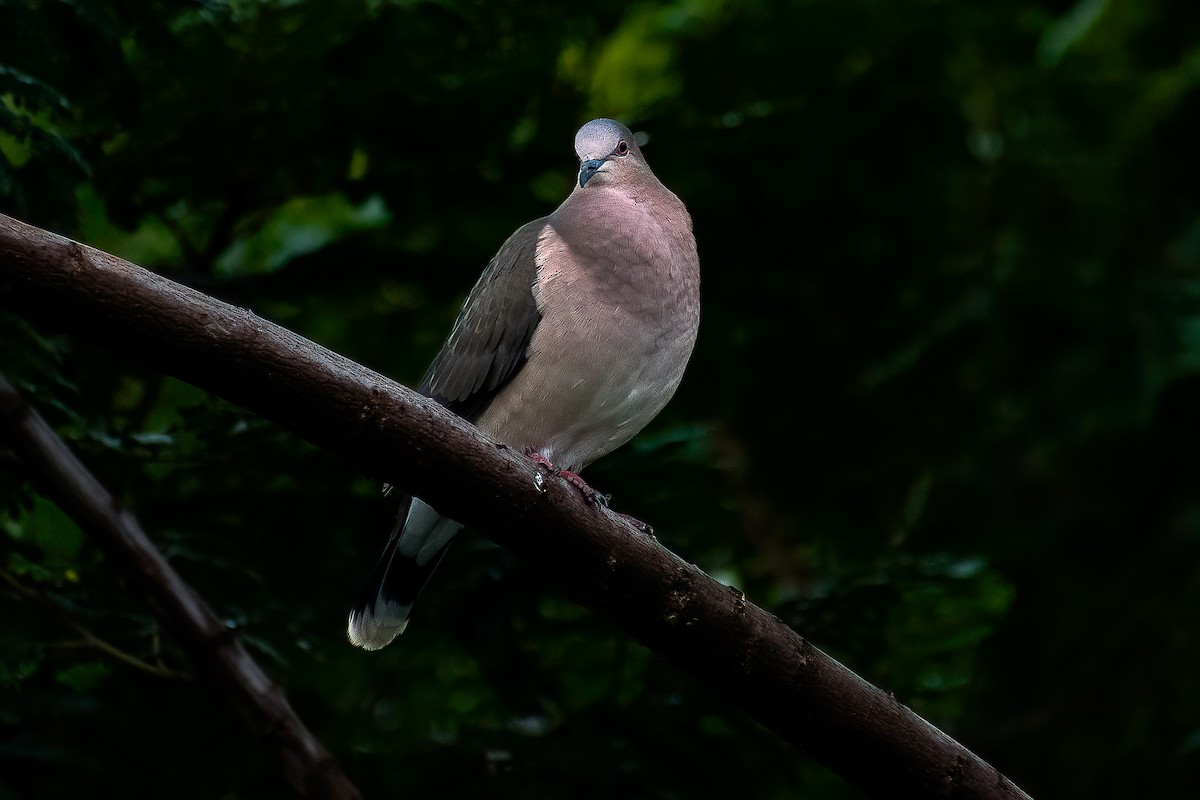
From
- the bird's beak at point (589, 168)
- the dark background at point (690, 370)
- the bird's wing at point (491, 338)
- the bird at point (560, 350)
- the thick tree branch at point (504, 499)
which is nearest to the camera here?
the thick tree branch at point (504, 499)

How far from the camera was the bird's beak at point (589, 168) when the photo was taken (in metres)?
4.14

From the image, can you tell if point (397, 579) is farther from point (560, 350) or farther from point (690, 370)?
point (690, 370)

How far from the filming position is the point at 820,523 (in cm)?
557

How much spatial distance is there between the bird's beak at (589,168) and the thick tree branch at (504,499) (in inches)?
58.6

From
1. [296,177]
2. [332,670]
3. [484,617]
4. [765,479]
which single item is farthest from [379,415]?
[765,479]

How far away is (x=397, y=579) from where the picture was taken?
3.70m

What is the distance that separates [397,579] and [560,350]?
2.44 feet

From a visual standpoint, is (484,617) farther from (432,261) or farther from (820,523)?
(820,523)

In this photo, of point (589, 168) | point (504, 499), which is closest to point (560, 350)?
point (589, 168)

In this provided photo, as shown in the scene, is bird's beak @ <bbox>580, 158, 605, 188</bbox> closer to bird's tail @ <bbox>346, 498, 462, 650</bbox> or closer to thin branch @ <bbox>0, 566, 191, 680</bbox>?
bird's tail @ <bbox>346, 498, 462, 650</bbox>

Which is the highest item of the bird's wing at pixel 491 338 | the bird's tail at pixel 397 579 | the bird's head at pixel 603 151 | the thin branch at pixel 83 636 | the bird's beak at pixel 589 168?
the bird's head at pixel 603 151

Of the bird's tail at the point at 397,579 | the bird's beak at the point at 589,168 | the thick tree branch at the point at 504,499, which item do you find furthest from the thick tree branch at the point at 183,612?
the bird's beak at the point at 589,168

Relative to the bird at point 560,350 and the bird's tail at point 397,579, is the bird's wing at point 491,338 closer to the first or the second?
the bird at point 560,350

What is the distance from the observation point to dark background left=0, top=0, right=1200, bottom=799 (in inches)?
140
